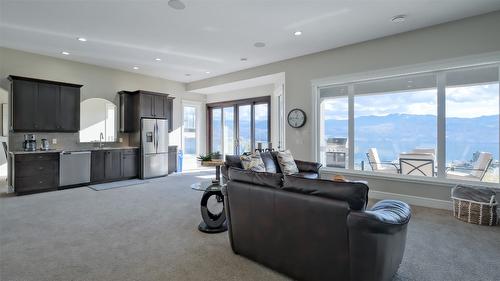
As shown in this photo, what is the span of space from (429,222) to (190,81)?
24.0 feet

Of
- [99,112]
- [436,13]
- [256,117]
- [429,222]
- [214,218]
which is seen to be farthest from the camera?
[256,117]

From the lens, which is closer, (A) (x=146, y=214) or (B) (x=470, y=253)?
(B) (x=470, y=253)

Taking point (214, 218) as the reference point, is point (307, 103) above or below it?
above

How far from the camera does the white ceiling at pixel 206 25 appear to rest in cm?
342

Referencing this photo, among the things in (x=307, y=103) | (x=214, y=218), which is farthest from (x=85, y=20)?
(x=307, y=103)

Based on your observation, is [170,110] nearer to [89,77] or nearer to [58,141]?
[89,77]

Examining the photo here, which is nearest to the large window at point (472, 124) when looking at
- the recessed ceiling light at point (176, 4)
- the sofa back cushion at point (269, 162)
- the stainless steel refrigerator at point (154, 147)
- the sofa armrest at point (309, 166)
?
the sofa armrest at point (309, 166)

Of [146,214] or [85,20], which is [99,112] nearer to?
[85,20]

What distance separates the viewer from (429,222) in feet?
11.2

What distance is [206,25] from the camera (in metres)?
4.04

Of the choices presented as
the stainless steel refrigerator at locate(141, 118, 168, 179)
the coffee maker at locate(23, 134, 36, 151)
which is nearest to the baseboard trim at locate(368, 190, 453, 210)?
the stainless steel refrigerator at locate(141, 118, 168, 179)

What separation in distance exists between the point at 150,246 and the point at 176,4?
122 inches

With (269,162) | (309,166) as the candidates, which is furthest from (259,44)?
(309,166)

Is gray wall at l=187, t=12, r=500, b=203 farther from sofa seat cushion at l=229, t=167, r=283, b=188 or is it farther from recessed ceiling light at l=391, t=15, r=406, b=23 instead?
sofa seat cushion at l=229, t=167, r=283, b=188
